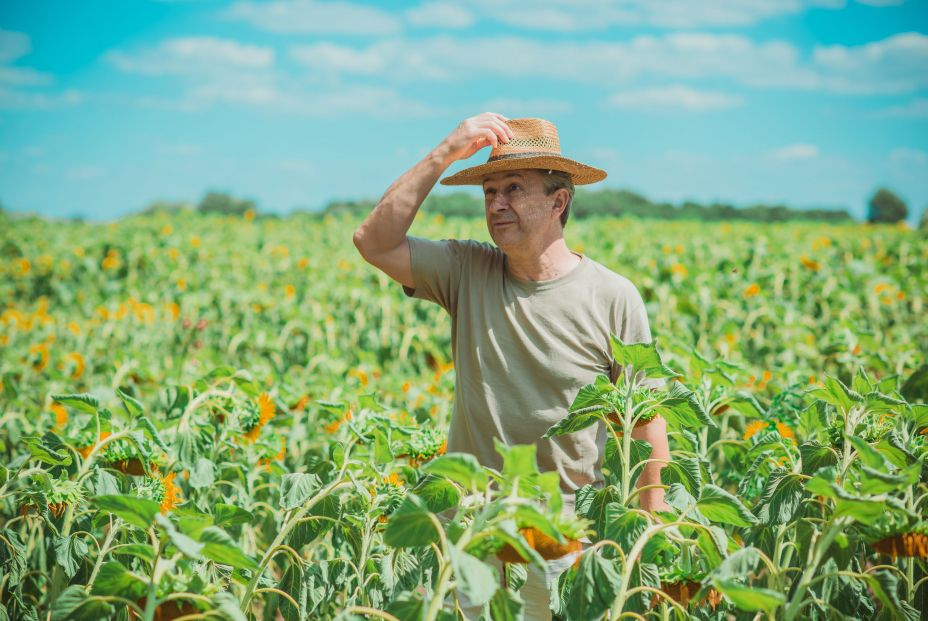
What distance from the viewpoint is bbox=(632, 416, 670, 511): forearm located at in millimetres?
2119

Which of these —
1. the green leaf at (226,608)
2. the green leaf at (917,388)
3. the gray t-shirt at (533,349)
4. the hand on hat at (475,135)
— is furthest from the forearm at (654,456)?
the green leaf at (917,388)

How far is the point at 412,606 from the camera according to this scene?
142 centimetres

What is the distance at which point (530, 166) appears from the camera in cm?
236

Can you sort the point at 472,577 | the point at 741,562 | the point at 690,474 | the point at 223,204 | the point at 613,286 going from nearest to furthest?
the point at 472,577
the point at 741,562
the point at 690,474
the point at 613,286
the point at 223,204

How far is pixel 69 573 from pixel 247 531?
3.09 feet

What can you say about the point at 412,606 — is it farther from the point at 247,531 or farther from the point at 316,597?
the point at 247,531

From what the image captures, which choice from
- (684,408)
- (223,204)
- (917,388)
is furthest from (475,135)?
(223,204)

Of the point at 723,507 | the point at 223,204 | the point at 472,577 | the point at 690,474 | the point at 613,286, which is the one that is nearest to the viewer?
the point at 472,577

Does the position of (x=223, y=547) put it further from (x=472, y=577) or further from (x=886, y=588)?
(x=886, y=588)

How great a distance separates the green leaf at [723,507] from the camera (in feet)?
5.23

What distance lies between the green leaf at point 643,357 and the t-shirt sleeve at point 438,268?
2.51 feet

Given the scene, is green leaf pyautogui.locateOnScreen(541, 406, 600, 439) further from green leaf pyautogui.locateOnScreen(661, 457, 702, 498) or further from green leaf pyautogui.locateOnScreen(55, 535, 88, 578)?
green leaf pyautogui.locateOnScreen(55, 535, 88, 578)

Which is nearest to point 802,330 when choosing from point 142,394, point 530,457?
point 142,394

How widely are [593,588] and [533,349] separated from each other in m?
0.91
